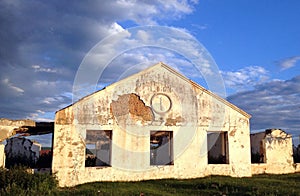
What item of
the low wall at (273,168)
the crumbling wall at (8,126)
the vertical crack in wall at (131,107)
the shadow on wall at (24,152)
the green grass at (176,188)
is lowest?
the green grass at (176,188)

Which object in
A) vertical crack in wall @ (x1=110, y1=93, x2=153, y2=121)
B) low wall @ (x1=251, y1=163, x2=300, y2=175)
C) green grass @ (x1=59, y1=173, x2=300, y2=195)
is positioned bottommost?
green grass @ (x1=59, y1=173, x2=300, y2=195)

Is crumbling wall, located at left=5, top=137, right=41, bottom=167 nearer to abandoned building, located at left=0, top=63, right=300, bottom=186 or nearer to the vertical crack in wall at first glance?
abandoned building, located at left=0, top=63, right=300, bottom=186

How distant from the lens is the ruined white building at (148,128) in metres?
12.0

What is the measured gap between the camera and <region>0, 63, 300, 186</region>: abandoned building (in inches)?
471

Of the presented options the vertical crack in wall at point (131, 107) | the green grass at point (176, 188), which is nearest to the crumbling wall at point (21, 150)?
the vertical crack in wall at point (131, 107)

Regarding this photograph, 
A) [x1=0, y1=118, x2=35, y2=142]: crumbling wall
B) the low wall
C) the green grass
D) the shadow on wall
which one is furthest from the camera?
the shadow on wall

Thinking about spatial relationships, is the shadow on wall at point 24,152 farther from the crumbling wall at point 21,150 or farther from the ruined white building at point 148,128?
Answer: the ruined white building at point 148,128

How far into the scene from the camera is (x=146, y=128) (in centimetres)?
1312

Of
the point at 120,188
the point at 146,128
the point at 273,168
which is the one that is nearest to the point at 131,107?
the point at 146,128

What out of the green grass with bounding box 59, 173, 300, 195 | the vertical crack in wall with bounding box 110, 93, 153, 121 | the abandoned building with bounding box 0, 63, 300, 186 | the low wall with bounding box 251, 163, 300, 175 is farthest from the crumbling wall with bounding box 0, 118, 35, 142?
the low wall with bounding box 251, 163, 300, 175

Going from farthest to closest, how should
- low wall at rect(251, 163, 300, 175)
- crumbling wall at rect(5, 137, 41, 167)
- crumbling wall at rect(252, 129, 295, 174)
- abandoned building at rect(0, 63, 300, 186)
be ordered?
crumbling wall at rect(5, 137, 41, 167), crumbling wall at rect(252, 129, 295, 174), low wall at rect(251, 163, 300, 175), abandoned building at rect(0, 63, 300, 186)

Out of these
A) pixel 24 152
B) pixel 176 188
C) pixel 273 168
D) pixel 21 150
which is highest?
pixel 21 150

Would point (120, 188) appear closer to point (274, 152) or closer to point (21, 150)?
point (274, 152)

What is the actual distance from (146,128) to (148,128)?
96 millimetres
